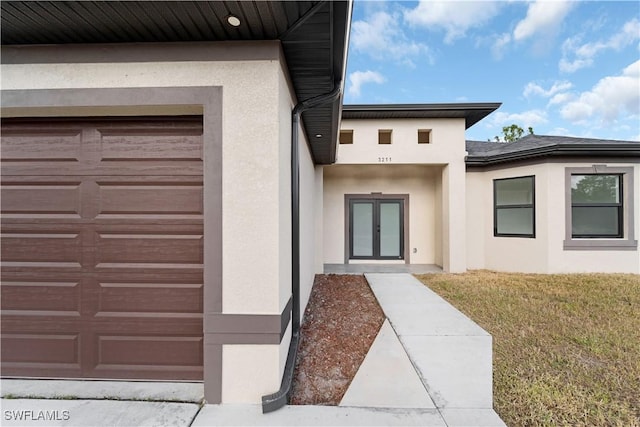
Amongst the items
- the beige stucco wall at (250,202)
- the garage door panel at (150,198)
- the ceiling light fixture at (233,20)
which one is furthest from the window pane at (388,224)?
the ceiling light fixture at (233,20)

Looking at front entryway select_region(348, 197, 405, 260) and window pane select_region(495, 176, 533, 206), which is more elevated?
window pane select_region(495, 176, 533, 206)

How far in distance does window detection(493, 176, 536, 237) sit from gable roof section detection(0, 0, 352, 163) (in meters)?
7.63

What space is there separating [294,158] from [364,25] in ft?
39.5

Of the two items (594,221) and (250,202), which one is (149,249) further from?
(594,221)

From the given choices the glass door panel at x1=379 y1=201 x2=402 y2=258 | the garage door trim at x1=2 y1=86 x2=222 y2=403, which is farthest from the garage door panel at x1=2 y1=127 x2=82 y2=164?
the glass door panel at x1=379 y1=201 x2=402 y2=258

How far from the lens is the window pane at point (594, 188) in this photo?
7.14m

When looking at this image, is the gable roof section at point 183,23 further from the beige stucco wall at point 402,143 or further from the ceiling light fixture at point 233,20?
the beige stucco wall at point 402,143

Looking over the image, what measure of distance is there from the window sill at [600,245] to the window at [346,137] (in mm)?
6277

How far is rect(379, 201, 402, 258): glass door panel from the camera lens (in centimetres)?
883

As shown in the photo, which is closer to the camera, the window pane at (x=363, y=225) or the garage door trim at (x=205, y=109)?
the garage door trim at (x=205, y=109)

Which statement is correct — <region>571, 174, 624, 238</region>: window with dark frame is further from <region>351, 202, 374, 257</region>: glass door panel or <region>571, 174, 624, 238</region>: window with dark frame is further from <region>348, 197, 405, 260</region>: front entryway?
<region>351, 202, 374, 257</region>: glass door panel

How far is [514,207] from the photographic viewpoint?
778cm

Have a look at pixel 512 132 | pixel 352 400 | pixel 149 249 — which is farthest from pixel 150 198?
pixel 512 132

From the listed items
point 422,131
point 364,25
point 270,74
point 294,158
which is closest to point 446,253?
point 422,131
